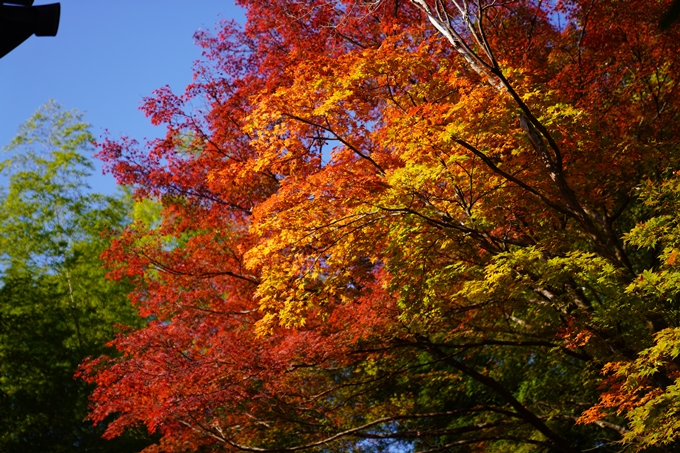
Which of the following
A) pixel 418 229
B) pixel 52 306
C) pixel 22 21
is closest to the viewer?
pixel 22 21

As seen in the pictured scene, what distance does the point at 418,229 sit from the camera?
5.61m

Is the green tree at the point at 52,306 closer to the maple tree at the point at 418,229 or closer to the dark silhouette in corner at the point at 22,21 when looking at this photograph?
the maple tree at the point at 418,229

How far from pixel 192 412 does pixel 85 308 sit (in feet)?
23.5

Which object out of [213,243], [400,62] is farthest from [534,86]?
[213,243]

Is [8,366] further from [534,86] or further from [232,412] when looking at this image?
[534,86]

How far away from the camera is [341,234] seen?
19.1 feet

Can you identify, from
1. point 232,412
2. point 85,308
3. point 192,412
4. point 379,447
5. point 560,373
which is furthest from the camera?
point 85,308

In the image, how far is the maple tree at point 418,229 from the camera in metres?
5.37

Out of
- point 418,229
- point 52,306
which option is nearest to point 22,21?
point 418,229

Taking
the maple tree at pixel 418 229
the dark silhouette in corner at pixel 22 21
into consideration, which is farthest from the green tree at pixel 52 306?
the dark silhouette in corner at pixel 22 21

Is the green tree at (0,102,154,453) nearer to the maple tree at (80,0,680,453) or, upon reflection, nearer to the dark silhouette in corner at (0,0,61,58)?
the maple tree at (80,0,680,453)

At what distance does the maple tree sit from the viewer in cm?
537

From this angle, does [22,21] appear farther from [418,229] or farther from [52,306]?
[52,306]

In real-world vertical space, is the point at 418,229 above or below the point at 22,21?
above
